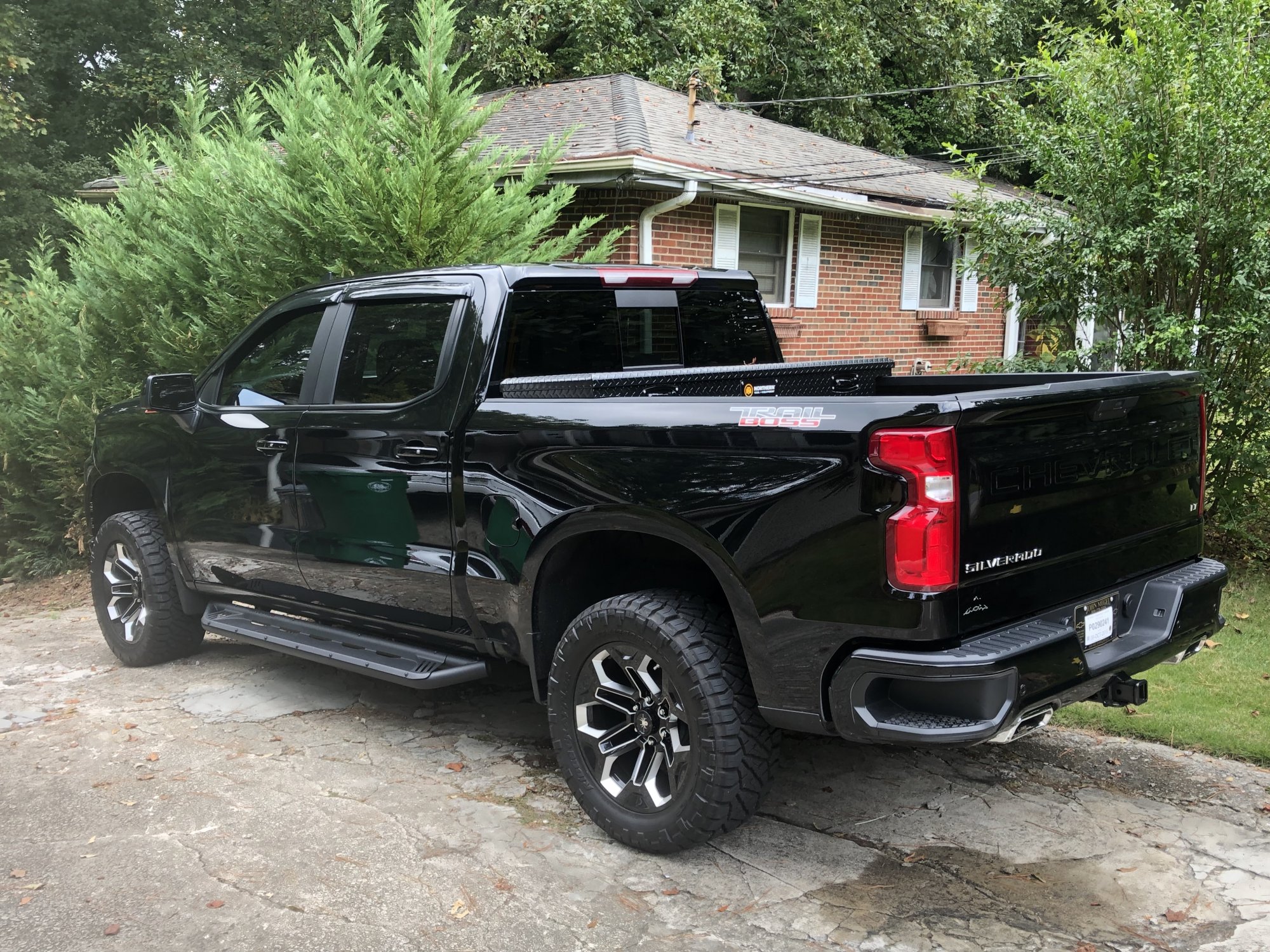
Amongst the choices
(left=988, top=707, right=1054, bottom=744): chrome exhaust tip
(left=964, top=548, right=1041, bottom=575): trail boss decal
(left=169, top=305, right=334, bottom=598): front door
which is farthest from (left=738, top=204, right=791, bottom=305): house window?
(left=988, top=707, right=1054, bottom=744): chrome exhaust tip

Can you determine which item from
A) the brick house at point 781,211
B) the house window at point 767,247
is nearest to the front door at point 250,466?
the brick house at point 781,211

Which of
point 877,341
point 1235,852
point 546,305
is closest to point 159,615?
point 546,305

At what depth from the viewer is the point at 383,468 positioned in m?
4.55

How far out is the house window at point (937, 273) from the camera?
16688 mm

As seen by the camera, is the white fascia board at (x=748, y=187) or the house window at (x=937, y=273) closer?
the white fascia board at (x=748, y=187)

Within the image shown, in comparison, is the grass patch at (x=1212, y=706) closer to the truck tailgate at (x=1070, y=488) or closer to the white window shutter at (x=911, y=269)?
the truck tailgate at (x=1070, y=488)

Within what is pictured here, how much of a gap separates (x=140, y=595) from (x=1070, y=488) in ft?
15.8

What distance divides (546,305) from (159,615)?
2.93 meters

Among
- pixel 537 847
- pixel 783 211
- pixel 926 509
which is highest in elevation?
pixel 783 211

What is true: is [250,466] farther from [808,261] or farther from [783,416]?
[808,261]

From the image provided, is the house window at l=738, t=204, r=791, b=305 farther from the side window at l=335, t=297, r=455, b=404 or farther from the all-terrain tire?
the side window at l=335, t=297, r=455, b=404

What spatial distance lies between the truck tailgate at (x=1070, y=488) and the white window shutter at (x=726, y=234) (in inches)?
372

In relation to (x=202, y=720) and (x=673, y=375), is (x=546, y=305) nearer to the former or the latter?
(x=673, y=375)

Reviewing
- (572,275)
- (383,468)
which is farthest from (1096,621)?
(383,468)
